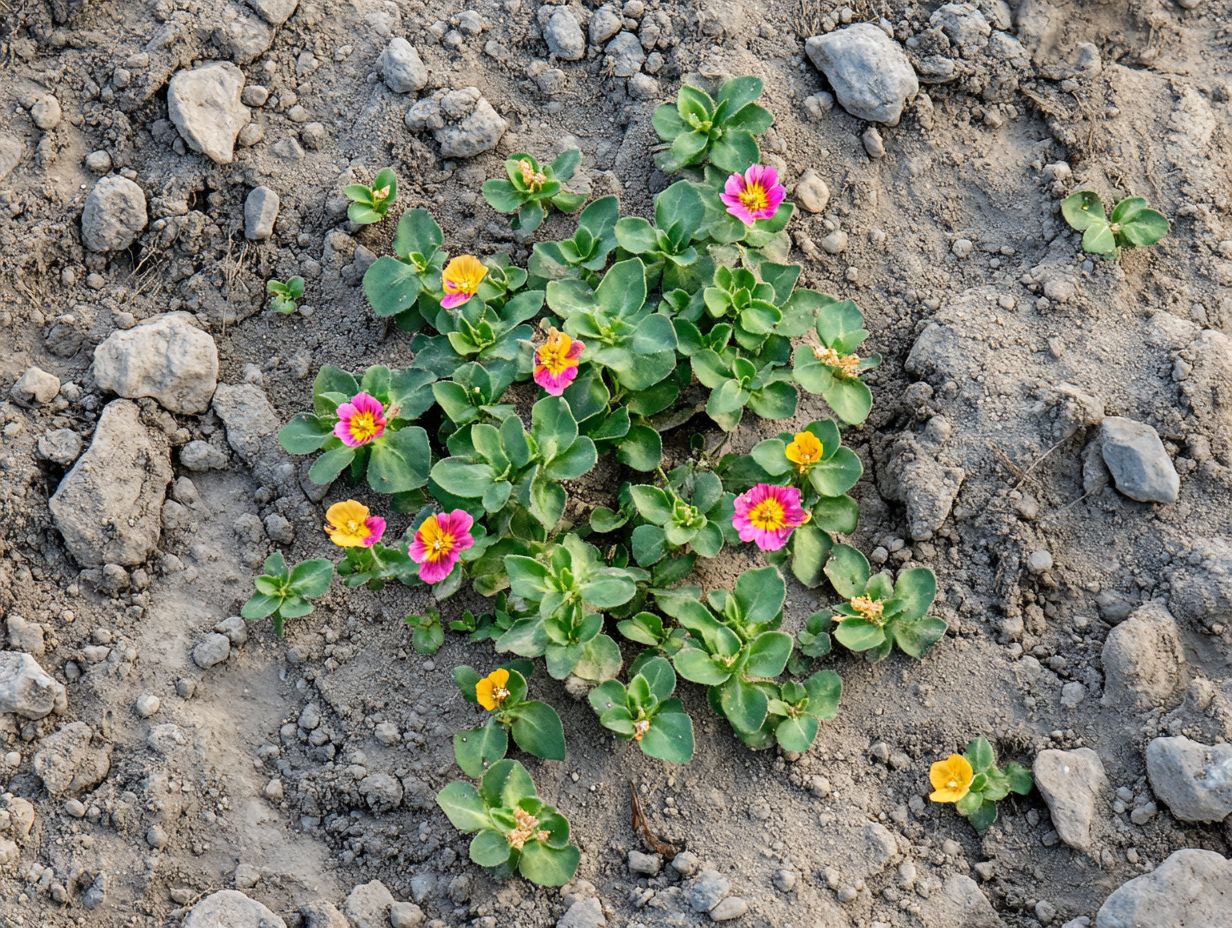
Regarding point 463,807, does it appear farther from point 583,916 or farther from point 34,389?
point 34,389

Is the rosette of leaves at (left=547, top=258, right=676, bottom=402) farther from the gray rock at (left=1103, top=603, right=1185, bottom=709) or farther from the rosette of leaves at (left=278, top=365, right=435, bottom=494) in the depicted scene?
the gray rock at (left=1103, top=603, right=1185, bottom=709)

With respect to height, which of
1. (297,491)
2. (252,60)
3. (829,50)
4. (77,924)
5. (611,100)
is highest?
(829,50)

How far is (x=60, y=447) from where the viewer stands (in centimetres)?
397

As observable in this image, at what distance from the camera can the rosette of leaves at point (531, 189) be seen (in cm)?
432

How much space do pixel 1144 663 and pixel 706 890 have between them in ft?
4.71

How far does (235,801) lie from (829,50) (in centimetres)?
321

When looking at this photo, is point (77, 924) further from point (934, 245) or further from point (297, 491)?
point (934, 245)

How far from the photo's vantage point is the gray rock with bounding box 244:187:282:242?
4387 mm

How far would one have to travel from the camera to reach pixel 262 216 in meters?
4.39

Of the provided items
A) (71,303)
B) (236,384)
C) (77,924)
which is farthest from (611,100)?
(77,924)

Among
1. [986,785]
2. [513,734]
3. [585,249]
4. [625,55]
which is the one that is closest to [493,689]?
[513,734]

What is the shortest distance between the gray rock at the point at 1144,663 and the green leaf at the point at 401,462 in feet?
7.09

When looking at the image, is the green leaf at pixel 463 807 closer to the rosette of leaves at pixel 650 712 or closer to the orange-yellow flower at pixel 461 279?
the rosette of leaves at pixel 650 712

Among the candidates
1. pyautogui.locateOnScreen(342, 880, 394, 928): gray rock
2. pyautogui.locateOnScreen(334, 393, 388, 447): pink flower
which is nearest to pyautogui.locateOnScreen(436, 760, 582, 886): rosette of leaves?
pyautogui.locateOnScreen(342, 880, 394, 928): gray rock
